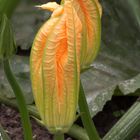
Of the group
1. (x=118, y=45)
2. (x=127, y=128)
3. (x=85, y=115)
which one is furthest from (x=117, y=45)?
(x=85, y=115)

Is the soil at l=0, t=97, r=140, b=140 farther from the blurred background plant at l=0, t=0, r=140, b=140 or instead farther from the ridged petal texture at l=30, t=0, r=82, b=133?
the ridged petal texture at l=30, t=0, r=82, b=133

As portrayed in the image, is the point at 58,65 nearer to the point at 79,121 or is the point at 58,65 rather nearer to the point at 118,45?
the point at 79,121

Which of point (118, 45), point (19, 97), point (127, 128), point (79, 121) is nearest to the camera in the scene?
point (19, 97)

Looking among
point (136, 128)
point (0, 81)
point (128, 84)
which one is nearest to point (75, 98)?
point (136, 128)

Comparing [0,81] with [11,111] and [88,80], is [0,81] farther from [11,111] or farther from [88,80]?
[88,80]

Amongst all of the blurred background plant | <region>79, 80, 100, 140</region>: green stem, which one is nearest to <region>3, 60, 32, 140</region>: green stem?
<region>79, 80, 100, 140</region>: green stem

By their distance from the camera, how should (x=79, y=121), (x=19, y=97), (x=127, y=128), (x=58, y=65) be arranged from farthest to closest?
1. (x=79, y=121)
2. (x=127, y=128)
3. (x=19, y=97)
4. (x=58, y=65)
